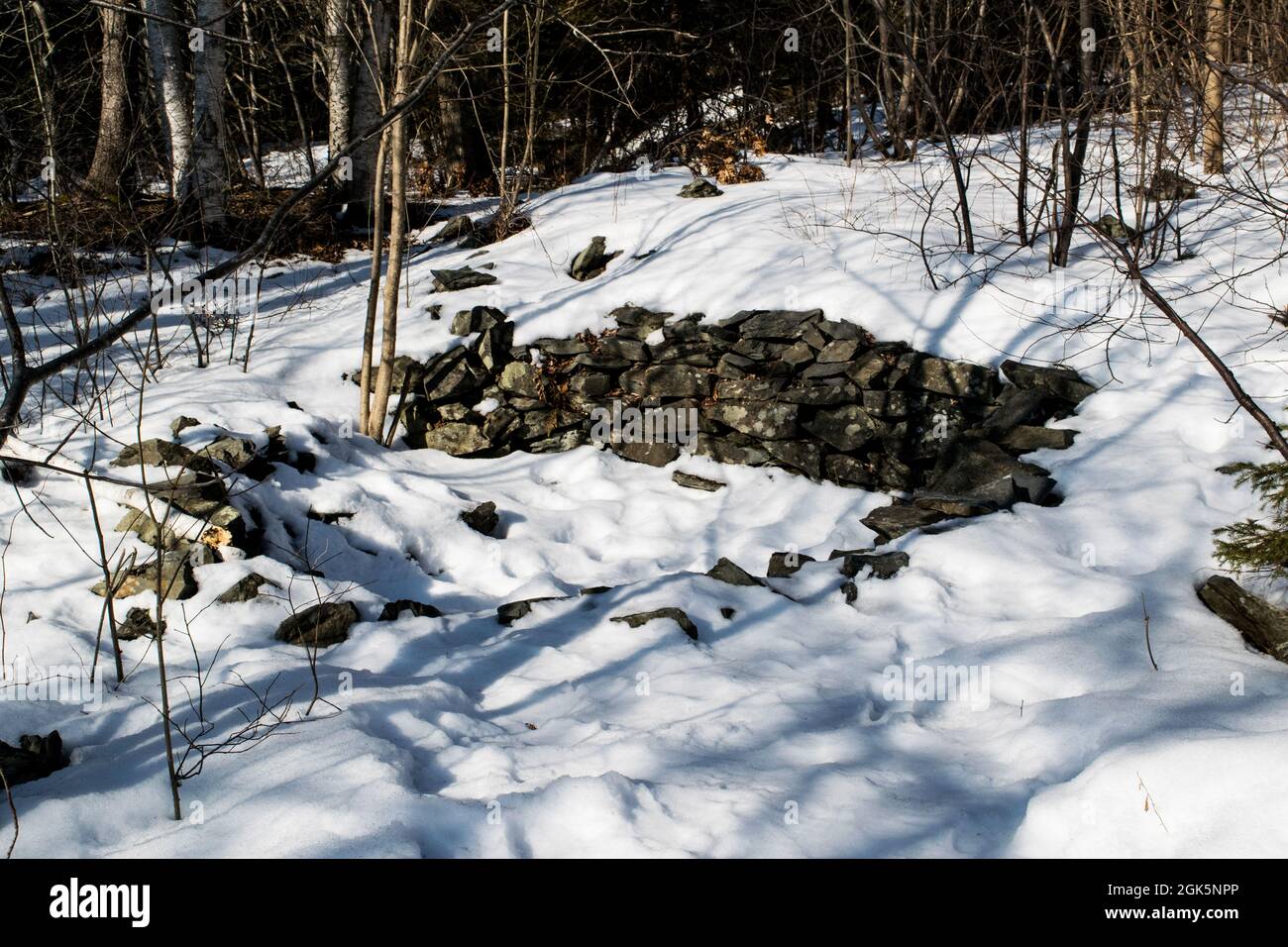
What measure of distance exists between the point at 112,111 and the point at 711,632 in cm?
980

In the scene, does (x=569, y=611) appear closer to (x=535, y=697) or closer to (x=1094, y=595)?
(x=535, y=697)

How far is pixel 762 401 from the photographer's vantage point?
6.33 meters

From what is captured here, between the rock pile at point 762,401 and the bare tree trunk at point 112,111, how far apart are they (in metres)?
5.16

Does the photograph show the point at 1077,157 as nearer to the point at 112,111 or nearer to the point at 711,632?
the point at 711,632

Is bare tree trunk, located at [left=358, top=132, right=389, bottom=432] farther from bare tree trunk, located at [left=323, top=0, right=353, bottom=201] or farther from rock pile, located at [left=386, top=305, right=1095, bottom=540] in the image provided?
bare tree trunk, located at [left=323, top=0, right=353, bottom=201]

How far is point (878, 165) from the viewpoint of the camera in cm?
1014

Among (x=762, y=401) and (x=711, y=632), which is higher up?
(x=762, y=401)

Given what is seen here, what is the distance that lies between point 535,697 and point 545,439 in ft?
11.3

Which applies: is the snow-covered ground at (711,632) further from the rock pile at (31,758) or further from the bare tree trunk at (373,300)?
the bare tree trunk at (373,300)

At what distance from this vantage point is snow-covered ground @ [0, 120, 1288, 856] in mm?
2488

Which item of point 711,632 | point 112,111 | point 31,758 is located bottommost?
point 711,632

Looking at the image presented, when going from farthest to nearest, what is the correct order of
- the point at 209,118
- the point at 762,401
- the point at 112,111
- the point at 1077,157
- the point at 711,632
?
the point at 112,111
the point at 209,118
the point at 1077,157
the point at 762,401
the point at 711,632

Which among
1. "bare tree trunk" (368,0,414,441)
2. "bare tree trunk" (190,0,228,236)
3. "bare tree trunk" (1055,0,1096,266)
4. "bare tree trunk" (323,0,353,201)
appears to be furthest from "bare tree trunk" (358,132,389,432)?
"bare tree trunk" (1055,0,1096,266)

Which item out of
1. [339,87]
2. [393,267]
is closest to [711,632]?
[393,267]
